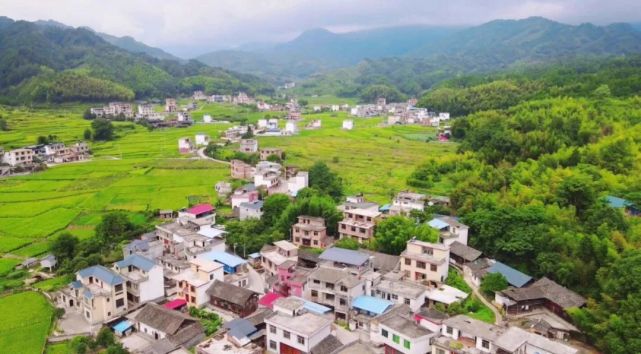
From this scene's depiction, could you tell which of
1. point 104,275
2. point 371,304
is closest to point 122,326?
point 104,275

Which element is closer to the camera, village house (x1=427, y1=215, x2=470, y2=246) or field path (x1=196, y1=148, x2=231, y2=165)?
village house (x1=427, y1=215, x2=470, y2=246)

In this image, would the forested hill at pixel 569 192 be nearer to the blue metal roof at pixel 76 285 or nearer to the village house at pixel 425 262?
the village house at pixel 425 262

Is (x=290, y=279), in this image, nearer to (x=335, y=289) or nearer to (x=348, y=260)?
(x=335, y=289)

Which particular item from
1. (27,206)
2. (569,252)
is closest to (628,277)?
(569,252)

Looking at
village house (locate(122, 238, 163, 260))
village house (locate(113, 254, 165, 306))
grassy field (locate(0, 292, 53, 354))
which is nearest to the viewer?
grassy field (locate(0, 292, 53, 354))

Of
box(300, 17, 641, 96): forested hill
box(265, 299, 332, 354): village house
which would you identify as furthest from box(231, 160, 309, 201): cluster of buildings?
box(300, 17, 641, 96): forested hill

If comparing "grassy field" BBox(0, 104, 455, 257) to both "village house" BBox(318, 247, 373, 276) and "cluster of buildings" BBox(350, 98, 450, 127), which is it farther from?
"village house" BBox(318, 247, 373, 276)
